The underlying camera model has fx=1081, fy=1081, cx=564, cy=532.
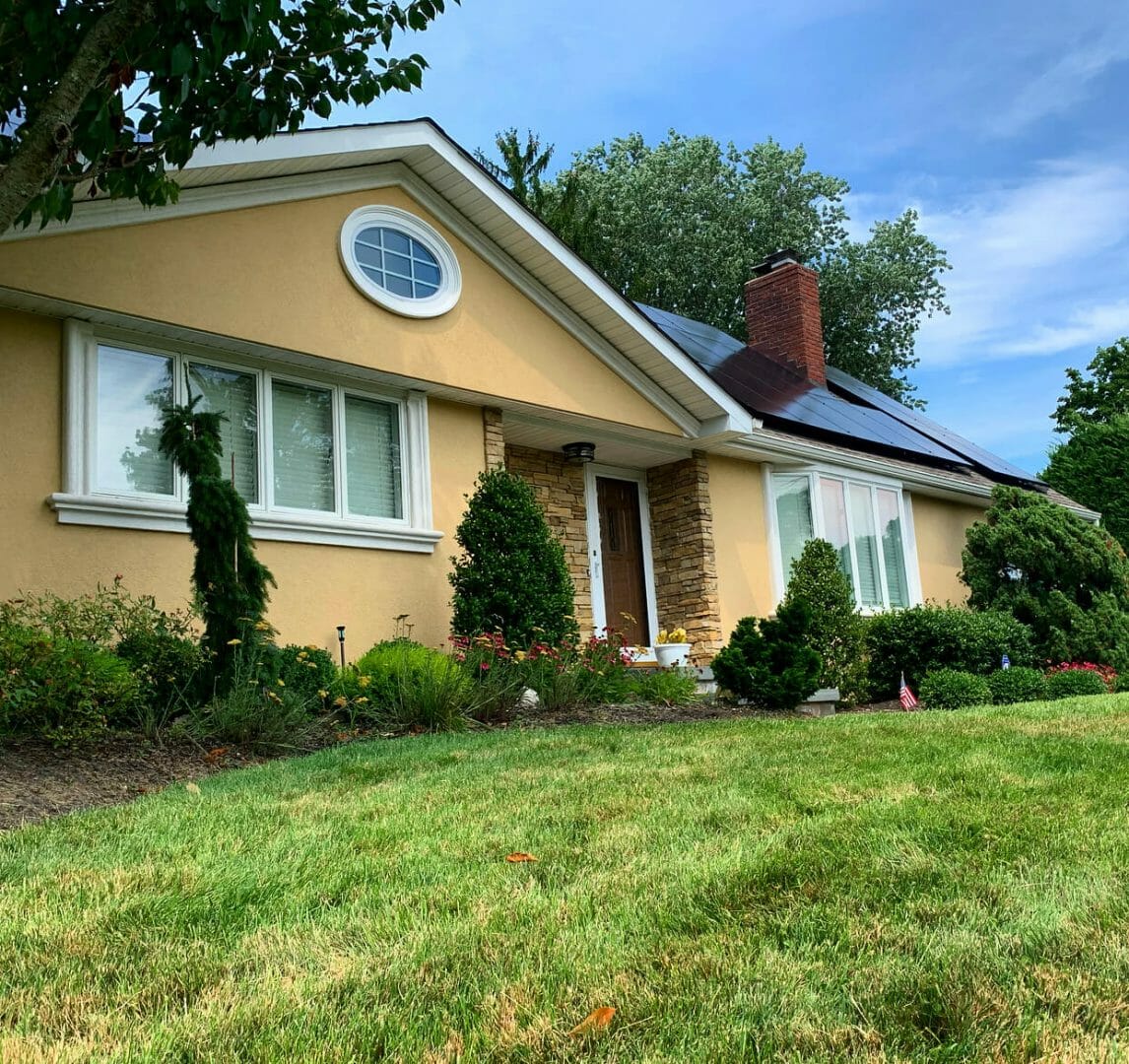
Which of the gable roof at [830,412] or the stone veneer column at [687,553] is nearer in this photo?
the stone veneer column at [687,553]

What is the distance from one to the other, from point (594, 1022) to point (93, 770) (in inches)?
169

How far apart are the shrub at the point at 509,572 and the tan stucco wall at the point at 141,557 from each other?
42 cm

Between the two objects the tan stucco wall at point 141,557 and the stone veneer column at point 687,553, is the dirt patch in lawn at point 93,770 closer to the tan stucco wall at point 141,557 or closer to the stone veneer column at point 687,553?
the tan stucco wall at point 141,557

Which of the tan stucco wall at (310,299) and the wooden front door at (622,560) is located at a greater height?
the tan stucco wall at (310,299)

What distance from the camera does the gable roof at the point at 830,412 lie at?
14.2 m

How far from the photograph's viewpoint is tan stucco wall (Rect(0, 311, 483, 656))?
7270mm

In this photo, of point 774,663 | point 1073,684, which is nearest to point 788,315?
point 1073,684

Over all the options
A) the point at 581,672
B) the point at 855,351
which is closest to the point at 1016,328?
the point at 855,351

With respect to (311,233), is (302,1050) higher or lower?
lower

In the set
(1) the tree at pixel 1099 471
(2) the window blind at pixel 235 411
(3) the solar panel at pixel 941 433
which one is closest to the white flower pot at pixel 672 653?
(2) the window blind at pixel 235 411

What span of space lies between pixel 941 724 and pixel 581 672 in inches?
124

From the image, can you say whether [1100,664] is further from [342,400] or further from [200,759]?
[200,759]

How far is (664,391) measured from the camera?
1169 centimetres

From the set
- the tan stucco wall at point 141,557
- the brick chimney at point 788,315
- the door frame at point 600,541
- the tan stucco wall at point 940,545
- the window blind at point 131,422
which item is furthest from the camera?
the brick chimney at point 788,315
